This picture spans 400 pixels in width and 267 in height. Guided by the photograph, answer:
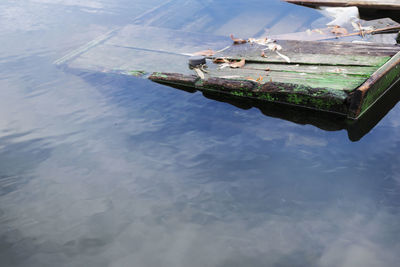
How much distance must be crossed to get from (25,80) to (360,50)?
7.34 meters

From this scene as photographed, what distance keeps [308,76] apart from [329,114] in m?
0.80

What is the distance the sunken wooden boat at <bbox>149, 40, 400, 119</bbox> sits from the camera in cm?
538

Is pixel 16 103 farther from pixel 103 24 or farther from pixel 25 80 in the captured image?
pixel 103 24

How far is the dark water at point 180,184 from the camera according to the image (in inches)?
146

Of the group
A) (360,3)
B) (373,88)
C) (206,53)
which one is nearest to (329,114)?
(373,88)

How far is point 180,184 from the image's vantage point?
4590mm

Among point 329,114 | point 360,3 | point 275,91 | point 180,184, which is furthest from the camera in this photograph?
point 360,3

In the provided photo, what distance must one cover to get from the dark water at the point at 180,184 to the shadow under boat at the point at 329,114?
13 cm

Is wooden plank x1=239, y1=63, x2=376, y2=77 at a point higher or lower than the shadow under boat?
higher

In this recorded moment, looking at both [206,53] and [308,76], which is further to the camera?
[206,53]

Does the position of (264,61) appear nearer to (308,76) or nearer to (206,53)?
(308,76)

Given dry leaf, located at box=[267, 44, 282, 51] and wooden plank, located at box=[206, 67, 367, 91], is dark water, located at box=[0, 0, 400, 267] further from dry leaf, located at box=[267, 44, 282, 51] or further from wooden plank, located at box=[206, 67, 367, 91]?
dry leaf, located at box=[267, 44, 282, 51]

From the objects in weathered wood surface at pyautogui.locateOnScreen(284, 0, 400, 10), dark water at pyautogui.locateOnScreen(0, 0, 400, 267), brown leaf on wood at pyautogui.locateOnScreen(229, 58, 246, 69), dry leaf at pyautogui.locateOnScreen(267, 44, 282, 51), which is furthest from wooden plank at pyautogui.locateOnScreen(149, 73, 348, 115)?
weathered wood surface at pyautogui.locateOnScreen(284, 0, 400, 10)

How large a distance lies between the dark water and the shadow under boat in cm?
13
